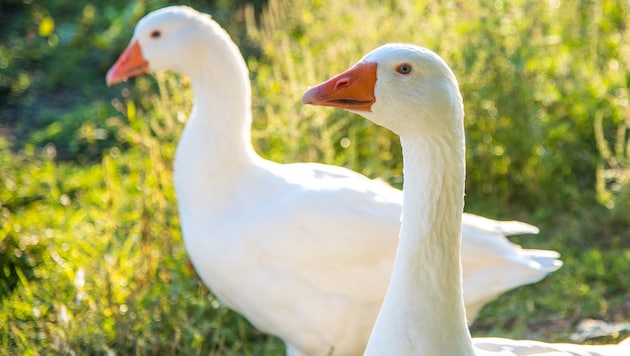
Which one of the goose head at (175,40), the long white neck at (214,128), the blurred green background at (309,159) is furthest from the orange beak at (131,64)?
the blurred green background at (309,159)

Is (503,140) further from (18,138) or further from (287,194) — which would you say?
(18,138)

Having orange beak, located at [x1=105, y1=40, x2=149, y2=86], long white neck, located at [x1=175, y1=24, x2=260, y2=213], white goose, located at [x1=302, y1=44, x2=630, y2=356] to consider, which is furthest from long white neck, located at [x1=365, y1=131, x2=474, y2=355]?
orange beak, located at [x1=105, y1=40, x2=149, y2=86]

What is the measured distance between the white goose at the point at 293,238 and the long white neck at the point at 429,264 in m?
1.22

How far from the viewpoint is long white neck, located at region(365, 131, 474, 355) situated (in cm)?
279

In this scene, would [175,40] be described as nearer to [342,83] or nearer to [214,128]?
[214,128]

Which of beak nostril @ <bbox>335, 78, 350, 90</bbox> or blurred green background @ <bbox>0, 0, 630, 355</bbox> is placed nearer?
beak nostril @ <bbox>335, 78, 350, 90</bbox>

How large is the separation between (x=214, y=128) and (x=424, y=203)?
182 centimetres

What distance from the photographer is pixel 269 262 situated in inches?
159

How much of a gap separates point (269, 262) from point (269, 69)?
3.44 m

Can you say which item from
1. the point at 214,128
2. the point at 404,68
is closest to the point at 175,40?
the point at 214,128

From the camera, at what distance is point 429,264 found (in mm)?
2820

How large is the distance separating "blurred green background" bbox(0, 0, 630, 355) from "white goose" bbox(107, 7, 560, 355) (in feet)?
1.41

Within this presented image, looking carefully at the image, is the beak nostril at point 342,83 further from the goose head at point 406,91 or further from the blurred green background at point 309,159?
the blurred green background at point 309,159

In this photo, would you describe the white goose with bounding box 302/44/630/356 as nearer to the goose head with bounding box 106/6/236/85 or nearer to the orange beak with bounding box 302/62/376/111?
the orange beak with bounding box 302/62/376/111
